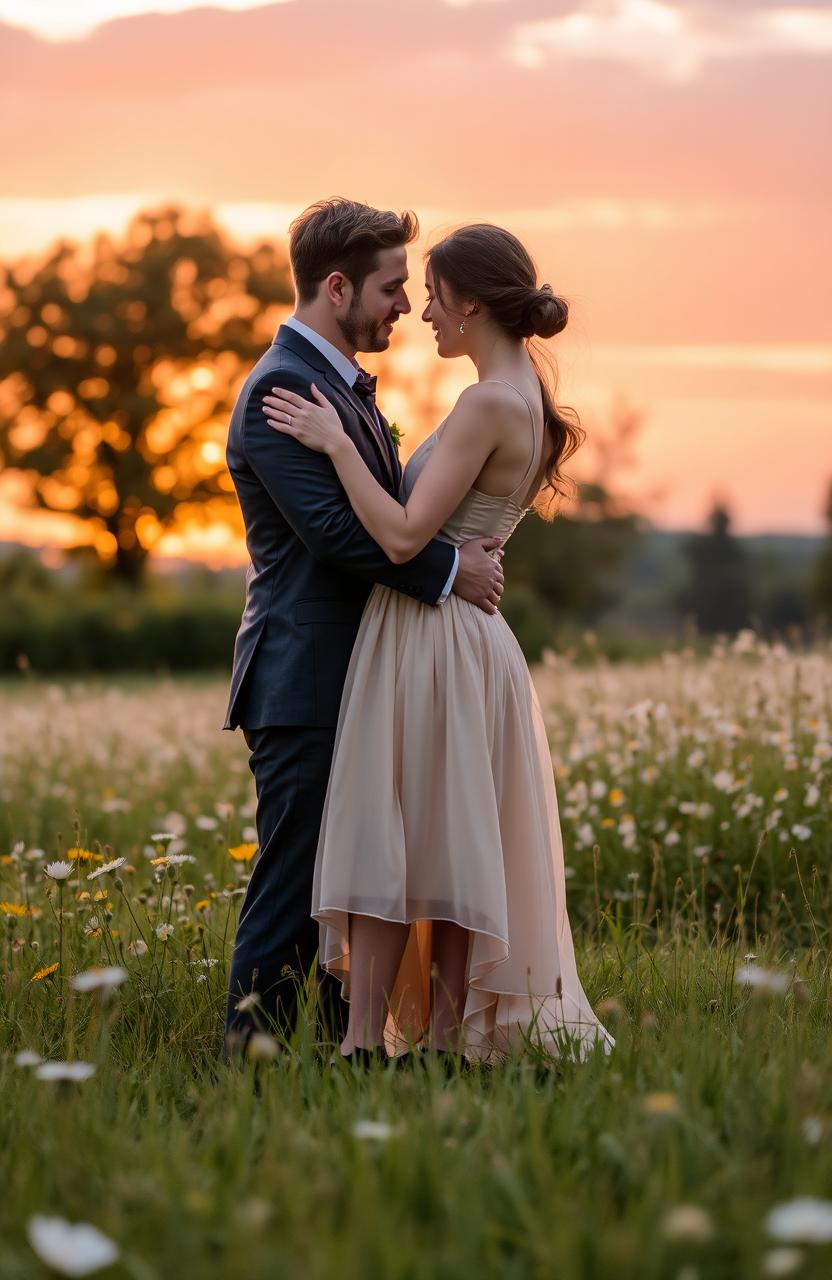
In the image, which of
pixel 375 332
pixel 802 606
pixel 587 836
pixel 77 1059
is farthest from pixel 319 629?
pixel 802 606

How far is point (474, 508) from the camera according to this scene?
4.19 meters

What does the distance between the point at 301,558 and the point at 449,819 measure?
35.0 inches

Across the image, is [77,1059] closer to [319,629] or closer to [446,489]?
[319,629]

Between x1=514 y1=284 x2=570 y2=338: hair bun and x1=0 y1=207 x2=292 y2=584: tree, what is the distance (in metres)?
39.7

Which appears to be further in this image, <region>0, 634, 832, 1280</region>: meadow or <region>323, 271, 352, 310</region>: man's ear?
<region>323, 271, 352, 310</region>: man's ear

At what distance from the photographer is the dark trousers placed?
418 centimetres

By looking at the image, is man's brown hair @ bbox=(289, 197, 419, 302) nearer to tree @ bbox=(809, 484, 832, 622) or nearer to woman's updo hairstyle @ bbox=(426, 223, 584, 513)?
woman's updo hairstyle @ bbox=(426, 223, 584, 513)

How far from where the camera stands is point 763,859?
621 centimetres

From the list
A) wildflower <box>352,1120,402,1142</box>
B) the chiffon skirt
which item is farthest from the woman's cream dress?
wildflower <box>352,1120,402,1142</box>

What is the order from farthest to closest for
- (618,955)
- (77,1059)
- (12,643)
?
(12,643) → (618,955) → (77,1059)

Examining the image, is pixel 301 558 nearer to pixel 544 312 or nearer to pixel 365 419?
pixel 365 419

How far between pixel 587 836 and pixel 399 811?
2.53m

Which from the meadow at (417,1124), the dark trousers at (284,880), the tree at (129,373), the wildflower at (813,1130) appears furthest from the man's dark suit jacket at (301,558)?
the tree at (129,373)

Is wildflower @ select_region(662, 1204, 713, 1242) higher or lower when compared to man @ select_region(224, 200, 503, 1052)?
lower
